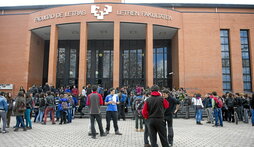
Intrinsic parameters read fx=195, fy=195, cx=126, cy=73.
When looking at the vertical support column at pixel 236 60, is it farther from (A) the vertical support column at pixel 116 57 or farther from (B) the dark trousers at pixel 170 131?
(B) the dark trousers at pixel 170 131

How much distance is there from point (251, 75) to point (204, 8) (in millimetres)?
9758

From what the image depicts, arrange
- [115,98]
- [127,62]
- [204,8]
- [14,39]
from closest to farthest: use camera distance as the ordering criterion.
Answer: [115,98], [14,39], [204,8], [127,62]

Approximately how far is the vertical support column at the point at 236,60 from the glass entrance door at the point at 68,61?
1943 cm

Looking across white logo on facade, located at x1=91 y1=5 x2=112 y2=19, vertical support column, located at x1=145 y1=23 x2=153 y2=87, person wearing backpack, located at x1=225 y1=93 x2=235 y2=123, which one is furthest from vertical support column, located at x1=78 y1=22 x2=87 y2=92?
person wearing backpack, located at x1=225 y1=93 x2=235 y2=123

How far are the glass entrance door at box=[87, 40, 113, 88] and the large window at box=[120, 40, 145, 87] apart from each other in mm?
1777

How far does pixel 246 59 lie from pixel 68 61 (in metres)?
22.7

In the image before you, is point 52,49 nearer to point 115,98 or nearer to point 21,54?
point 21,54

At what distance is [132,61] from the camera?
26.4 m

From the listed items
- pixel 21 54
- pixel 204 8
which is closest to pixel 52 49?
pixel 21 54

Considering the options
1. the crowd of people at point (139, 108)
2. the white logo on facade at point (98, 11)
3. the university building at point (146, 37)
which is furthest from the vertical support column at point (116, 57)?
the crowd of people at point (139, 108)

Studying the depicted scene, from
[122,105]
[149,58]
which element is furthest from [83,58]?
[122,105]

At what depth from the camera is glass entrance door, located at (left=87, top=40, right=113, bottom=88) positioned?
85.9ft

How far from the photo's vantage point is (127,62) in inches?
1037

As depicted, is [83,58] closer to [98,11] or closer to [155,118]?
[98,11]
